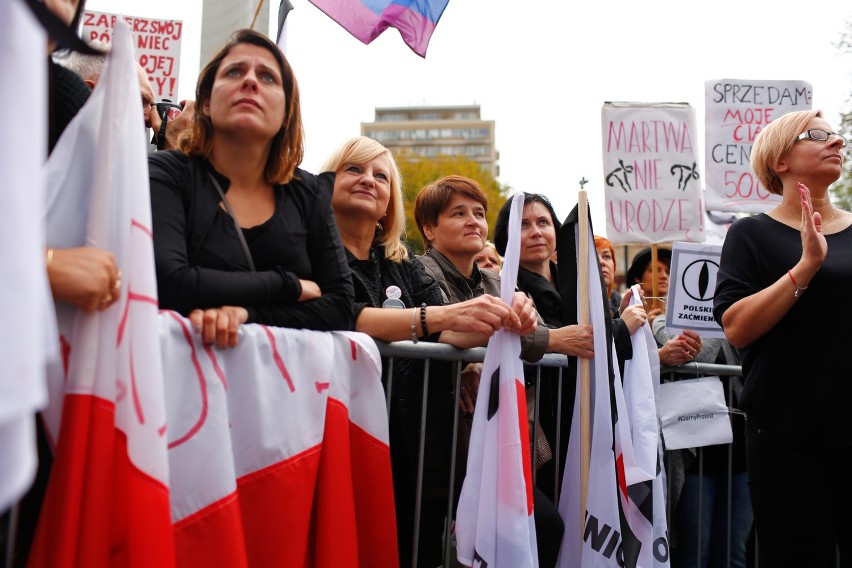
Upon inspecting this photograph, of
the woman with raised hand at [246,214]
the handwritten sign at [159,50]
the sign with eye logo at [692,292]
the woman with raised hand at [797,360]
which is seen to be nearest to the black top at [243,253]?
the woman with raised hand at [246,214]

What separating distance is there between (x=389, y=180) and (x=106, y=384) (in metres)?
1.95

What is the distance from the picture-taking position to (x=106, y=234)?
179 centimetres

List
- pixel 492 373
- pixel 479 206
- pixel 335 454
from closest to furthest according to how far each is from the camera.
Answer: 1. pixel 335 454
2. pixel 492 373
3. pixel 479 206

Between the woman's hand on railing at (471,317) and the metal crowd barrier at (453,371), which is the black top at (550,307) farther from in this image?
the woman's hand on railing at (471,317)

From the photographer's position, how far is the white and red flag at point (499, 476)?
2.89 m

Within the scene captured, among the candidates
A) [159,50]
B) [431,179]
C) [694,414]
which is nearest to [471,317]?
[694,414]

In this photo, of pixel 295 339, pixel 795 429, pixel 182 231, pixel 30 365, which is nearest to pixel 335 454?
pixel 295 339

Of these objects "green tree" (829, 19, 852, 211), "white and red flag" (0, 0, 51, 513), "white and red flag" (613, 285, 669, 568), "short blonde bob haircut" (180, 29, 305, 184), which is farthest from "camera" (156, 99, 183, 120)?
"green tree" (829, 19, 852, 211)

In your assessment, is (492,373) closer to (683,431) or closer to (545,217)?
(545,217)

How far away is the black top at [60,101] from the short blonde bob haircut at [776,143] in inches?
107

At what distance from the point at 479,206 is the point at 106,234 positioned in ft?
7.76

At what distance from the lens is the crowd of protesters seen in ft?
7.41

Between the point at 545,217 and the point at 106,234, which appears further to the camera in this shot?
the point at 545,217

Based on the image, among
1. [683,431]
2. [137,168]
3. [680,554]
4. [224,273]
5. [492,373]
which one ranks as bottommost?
[680,554]
